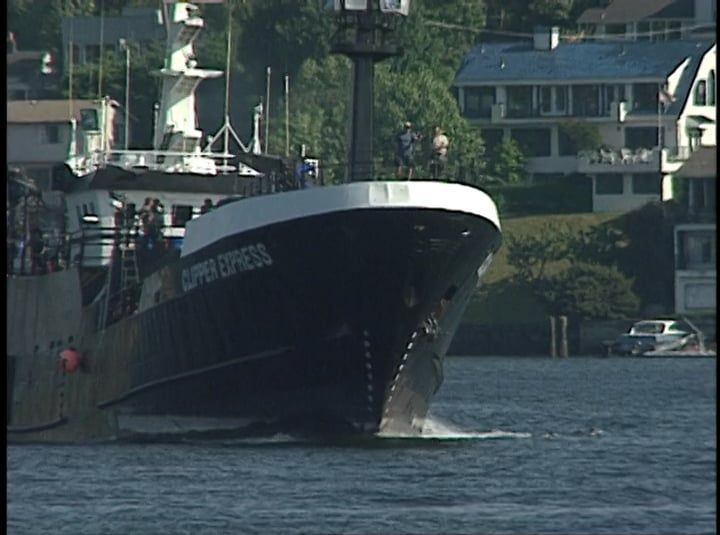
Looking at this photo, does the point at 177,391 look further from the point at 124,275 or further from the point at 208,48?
the point at 208,48

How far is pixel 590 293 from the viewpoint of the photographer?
124m

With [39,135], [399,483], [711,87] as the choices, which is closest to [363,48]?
[399,483]

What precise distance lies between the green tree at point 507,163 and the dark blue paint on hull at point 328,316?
257 ft

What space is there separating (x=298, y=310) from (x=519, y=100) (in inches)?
3595

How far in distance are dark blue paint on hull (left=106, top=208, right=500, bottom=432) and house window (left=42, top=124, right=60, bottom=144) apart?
72897mm

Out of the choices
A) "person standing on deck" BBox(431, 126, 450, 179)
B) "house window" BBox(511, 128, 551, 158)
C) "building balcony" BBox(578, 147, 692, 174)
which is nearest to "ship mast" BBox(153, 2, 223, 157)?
"person standing on deck" BBox(431, 126, 450, 179)

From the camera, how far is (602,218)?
134m

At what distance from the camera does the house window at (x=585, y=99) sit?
147750 millimetres

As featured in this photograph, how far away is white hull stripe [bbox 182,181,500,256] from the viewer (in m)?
55.0

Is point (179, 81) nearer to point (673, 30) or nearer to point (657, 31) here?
point (673, 30)

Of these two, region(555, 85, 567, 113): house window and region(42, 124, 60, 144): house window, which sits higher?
region(555, 85, 567, 113): house window

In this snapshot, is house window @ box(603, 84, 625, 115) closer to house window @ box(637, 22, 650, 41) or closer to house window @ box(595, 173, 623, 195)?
house window @ box(595, 173, 623, 195)

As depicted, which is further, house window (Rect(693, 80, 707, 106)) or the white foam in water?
house window (Rect(693, 80, 707, 106))

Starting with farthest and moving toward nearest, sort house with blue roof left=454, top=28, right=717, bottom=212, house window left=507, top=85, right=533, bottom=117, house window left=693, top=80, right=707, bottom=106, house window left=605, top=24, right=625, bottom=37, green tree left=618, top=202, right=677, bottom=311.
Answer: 1. house window left=605, top=24, right=625, bottom=37
2. house window left=693, top=80, right=707, bottom=106
3. house window left=507, top=85, right=533, bottom=117
4. house with blue roof left=454, top=28, right=717, bottom=212
5. green tree left=618, top=202, right=677, bottom=311
